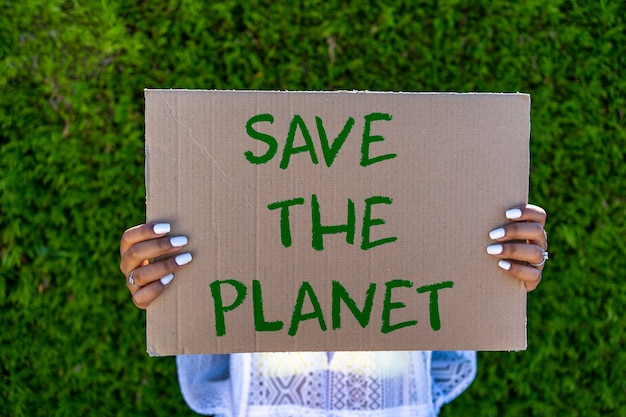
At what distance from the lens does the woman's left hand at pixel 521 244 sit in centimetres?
88

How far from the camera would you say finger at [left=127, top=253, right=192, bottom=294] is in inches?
34.0

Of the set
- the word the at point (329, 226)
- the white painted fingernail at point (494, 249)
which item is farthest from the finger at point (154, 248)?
the white painted fingernail at point (494, 249)

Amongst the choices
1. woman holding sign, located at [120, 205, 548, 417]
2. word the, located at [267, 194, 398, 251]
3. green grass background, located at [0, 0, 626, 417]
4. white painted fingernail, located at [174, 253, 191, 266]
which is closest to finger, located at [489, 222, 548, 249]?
word the, located at [267, 194, 398, 251]

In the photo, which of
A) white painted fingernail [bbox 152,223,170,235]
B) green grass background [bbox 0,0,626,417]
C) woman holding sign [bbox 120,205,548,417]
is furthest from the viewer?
green grass background [bbox 0,0,626,417]

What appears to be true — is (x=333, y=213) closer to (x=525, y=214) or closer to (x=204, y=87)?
(x=525, y=214)

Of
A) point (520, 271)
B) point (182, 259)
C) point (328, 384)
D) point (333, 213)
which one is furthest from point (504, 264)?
point (182, 259)

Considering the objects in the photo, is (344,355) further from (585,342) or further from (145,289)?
(585,342)

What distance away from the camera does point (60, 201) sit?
59.0 inches

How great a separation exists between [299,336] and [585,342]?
118cm

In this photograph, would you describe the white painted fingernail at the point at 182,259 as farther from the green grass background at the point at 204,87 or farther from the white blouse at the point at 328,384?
the green grass background at the point at 204,87

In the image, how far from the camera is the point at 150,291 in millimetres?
864

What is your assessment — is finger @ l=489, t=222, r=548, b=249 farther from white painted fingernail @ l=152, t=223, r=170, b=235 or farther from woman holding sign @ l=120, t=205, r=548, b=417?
white painted fingernail @ l=152, t=223, r=170, b=235

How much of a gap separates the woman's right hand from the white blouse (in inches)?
10.8

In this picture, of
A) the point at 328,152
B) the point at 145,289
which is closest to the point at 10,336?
the point at 145,289
